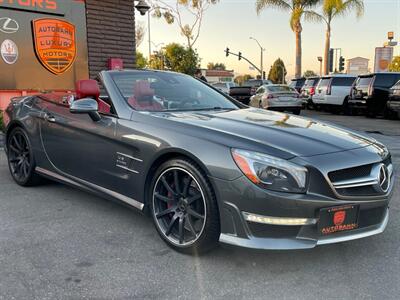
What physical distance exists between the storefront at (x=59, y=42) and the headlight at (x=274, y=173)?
8.01 metres

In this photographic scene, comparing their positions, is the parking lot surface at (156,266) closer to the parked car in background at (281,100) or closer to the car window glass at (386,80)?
the car window glass at (386,80)

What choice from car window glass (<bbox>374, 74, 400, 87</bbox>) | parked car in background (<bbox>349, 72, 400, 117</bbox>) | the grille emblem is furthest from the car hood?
car window glass (<bbox>374, 74, 400, 87</bbox>)

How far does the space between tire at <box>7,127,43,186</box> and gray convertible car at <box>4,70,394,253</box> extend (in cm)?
49

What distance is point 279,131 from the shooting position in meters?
3.17

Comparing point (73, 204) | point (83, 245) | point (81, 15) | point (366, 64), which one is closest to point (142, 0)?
point (81, 15)

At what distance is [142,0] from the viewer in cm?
1079

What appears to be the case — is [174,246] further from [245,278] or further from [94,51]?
[94,51]

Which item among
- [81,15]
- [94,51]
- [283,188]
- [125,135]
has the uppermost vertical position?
[81,15]

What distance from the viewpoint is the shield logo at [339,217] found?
2674mm

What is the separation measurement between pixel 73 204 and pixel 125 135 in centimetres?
130

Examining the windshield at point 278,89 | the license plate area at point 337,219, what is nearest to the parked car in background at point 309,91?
the windshield at point 278,89

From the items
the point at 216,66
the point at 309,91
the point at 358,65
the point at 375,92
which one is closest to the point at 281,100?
the point at 375,92

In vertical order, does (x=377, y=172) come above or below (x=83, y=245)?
above

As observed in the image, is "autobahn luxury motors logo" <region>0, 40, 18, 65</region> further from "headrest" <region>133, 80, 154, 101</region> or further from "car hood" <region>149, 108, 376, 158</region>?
"car hood" <region>149, 108, 376, 158</region>
